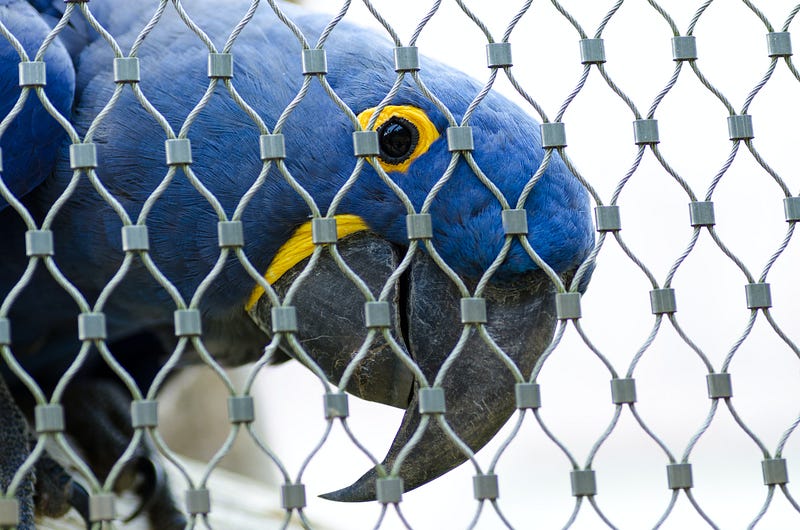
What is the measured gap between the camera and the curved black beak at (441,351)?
7.25 feet

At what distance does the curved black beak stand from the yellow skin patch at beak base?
0.15 ft

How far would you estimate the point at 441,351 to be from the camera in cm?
226

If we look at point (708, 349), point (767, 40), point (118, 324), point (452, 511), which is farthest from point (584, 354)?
point (767, 40)

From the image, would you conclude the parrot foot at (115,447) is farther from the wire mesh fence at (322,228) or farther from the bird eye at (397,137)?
the bird eye at (397,137)

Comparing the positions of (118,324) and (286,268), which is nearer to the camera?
(286,268)

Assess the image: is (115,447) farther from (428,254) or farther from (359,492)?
(428,254)

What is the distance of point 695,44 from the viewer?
1.97 metres

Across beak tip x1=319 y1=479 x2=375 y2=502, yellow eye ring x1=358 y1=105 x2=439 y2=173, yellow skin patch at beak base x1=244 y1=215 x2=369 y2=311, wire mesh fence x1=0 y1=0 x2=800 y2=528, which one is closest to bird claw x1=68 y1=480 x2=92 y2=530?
wire mesh fence x1=0 y1=0 x2=800 y2=528

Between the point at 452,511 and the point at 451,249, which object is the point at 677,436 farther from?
the point at 451,249

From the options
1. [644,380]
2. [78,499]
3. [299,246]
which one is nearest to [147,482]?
[78,499]

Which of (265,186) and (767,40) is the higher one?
(767,40)

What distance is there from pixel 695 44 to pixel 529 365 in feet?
2.54

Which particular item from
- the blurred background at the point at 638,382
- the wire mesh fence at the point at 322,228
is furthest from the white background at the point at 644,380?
the wire mesh fence at the point at 322,228

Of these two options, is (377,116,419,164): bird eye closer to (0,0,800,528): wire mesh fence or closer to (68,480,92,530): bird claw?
(0,0,800,528): wire mesh fence
